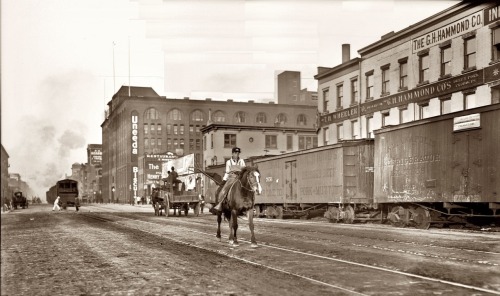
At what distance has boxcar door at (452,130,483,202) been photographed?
17.8 meters

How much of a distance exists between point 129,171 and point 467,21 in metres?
84.9

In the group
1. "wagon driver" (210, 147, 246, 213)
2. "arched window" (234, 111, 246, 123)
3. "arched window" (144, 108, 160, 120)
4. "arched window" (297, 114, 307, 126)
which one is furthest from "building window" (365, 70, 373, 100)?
"arched window" (144, 108, 160, 120)

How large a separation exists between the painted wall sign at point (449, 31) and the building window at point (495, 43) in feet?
3.94

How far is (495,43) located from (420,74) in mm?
6658

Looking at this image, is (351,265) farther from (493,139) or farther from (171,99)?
(171,99)

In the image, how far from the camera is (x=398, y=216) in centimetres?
2188

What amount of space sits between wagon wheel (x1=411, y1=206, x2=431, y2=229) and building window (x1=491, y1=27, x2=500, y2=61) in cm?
1180

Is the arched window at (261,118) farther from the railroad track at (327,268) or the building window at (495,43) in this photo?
the railroad track at (327,268)

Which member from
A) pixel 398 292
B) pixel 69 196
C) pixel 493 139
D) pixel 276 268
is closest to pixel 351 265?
pixel 276 268

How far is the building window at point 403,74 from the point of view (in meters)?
35.2

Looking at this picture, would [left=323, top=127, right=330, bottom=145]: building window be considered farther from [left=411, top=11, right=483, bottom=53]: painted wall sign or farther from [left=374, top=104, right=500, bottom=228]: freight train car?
[left=374, top=104, right=500, bottom=228]: freight train car

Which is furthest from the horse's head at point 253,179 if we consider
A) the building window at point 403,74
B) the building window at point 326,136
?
the building window at point 326,136

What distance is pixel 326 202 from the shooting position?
25234 mm

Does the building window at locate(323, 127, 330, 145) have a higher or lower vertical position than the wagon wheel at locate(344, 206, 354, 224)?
higher
